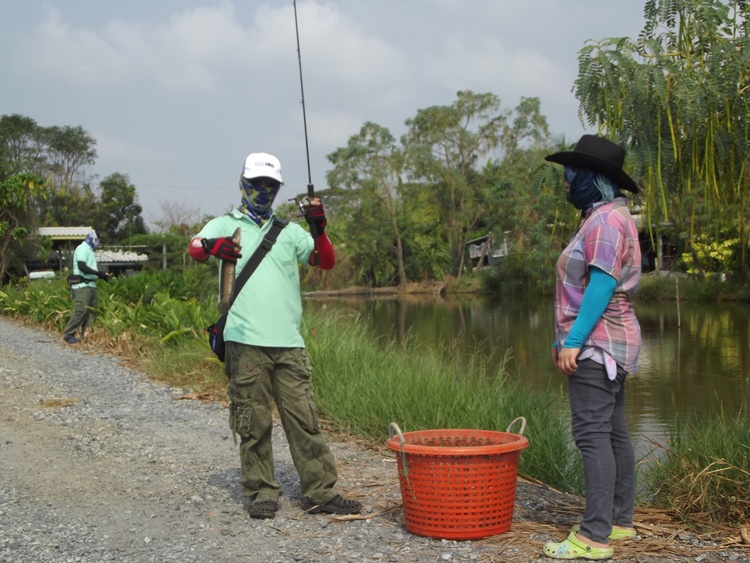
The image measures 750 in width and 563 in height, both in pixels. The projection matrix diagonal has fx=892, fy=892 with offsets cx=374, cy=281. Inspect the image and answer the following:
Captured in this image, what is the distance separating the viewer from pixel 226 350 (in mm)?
5078

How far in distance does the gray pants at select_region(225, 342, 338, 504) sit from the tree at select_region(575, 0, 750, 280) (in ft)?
8.30

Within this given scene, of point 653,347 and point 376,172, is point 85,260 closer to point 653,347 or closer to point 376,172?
point 653,347

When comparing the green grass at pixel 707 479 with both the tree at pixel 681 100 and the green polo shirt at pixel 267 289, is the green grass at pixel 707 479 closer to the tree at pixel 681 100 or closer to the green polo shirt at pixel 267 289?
the tree at pixel 681 100

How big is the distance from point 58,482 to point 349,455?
2095 mm

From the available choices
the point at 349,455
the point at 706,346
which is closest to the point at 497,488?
the point at 349,455

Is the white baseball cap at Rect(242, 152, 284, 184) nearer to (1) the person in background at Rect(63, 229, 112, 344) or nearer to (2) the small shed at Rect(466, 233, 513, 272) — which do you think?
(1) the person in background at Rect(63, 229, 112, 344)

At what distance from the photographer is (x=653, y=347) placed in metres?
20.3

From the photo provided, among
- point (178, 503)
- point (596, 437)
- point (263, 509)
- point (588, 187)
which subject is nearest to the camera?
point (596, 437)

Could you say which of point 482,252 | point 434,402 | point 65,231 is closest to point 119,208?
point 65,231

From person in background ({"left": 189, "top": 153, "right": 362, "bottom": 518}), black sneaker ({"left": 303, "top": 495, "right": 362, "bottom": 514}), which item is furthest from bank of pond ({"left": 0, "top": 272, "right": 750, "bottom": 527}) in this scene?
person in background ({"left": 189, "top": 153, "right": 362, "bottom": 518})

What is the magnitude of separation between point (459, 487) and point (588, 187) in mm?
1572

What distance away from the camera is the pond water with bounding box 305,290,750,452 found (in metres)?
12.3

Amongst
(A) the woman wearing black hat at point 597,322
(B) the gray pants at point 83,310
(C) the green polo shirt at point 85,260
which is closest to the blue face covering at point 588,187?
(A) the woman wearing black hat at point 597,322

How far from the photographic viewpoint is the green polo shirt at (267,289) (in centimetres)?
492
